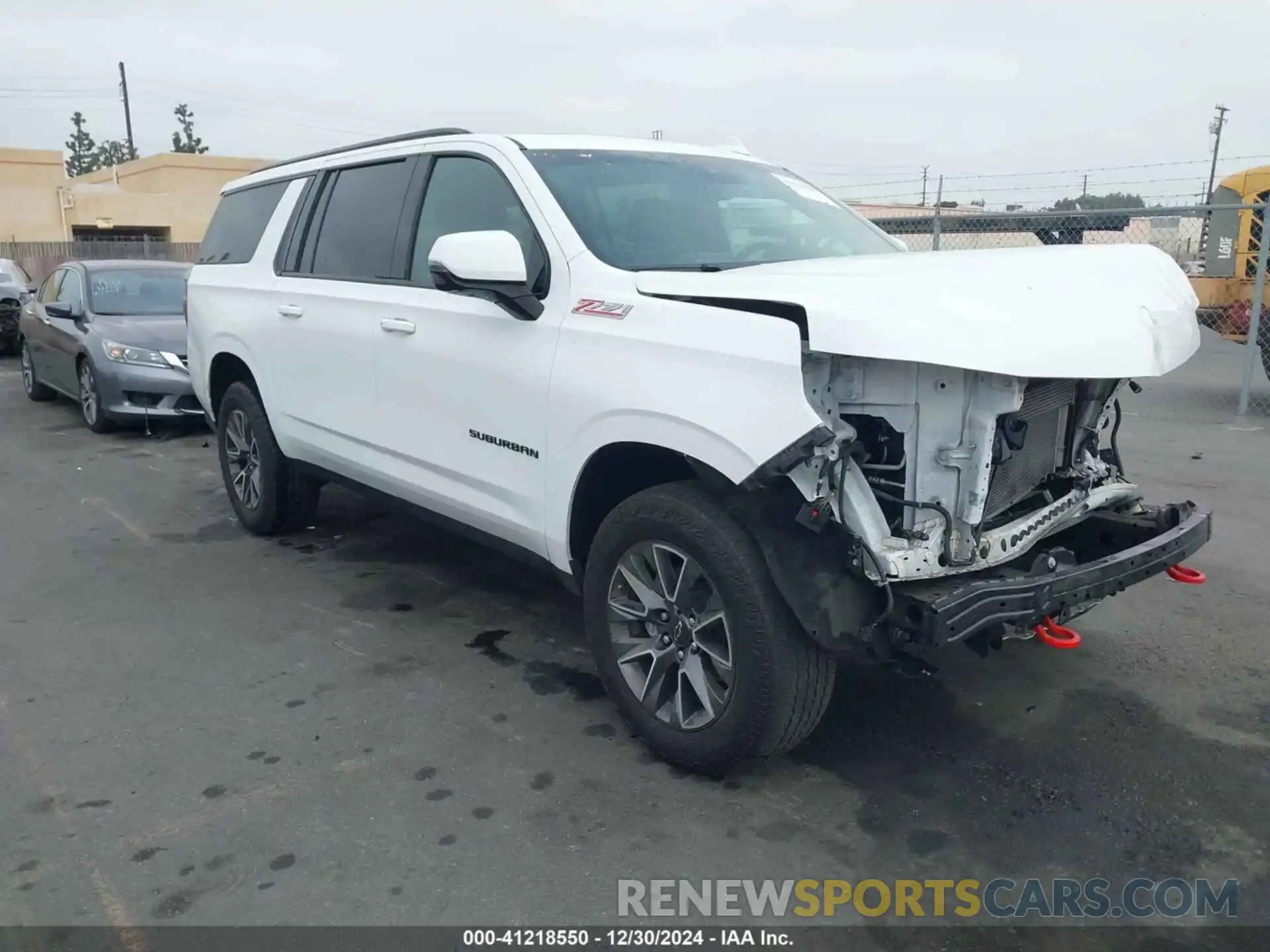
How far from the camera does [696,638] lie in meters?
3.27

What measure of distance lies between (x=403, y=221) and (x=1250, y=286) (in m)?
9.36

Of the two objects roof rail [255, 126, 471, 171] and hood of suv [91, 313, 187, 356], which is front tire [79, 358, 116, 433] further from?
roof rail [255, 126, 471, 171]

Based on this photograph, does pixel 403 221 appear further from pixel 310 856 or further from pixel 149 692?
pixel 310 856

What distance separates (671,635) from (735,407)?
2.74 ft

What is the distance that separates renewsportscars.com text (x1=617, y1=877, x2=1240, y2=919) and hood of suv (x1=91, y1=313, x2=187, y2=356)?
8.12 metres

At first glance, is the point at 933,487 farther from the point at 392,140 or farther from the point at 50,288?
the point at 50,288

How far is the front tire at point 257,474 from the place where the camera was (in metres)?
5.69

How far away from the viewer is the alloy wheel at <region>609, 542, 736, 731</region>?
3219 millimetres

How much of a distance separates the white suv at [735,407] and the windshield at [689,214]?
0.02 meters

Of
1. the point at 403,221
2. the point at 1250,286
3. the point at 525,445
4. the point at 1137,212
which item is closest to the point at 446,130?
the point at 403,221

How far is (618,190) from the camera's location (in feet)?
12.9

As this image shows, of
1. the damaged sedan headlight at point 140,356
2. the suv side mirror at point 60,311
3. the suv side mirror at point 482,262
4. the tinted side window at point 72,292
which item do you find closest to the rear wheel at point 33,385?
the tinted side window at point 72,292

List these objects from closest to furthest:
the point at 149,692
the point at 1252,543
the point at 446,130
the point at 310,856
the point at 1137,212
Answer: the point at 310,856 < the point at 149,692 < the point at 446,130 < the point at 1252,543 < the point at 1137,212

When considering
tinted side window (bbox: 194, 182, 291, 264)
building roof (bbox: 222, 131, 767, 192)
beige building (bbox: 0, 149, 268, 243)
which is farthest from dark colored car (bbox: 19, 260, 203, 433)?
beige building (bbox: 0, 149, 268, 243)
